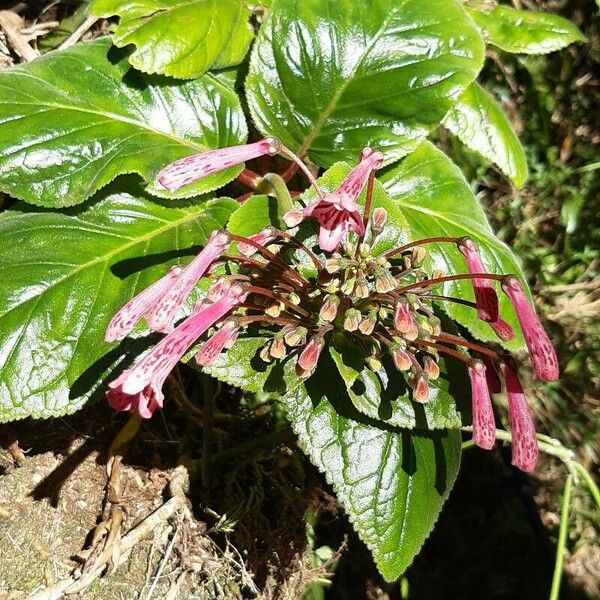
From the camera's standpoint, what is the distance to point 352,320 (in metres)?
0.95

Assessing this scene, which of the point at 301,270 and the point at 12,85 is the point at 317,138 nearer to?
the point at 301,270

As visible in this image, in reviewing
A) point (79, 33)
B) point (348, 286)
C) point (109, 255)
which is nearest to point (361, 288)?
point (348, 286)

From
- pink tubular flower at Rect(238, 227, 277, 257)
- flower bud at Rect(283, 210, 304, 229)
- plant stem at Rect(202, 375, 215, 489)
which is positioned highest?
flower bud at Rect(283, 210, 304, 229)

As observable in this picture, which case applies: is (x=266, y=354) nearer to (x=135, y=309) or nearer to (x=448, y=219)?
(x=135, y=309)

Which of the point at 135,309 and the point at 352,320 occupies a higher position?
the point at 135,309

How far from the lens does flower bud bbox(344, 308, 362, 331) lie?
95cm

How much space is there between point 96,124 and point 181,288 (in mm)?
481

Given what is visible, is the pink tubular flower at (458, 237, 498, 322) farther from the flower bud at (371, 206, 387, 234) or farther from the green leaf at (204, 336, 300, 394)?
the green leaf at (204, 336, 300, 394)

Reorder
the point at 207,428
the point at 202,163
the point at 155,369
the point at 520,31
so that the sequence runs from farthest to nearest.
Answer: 1. the point at 520,31
2. the point at 207,428
3. the point at 202,163
4. the point at 155,369

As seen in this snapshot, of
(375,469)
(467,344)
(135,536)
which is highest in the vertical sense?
(467,344)

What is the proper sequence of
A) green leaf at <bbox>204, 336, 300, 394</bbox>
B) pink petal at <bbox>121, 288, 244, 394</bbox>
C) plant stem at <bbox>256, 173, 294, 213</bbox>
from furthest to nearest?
1. plant stem at <bbox>256, 173, 294, 213</bbox>
2. green leaf at <bbox>204, 336, 300, 394</bbox>
3. pink petal at <bbox>121, 288, 244, 394</bbox>

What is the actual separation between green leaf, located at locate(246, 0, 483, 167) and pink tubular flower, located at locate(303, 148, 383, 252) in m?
0.38

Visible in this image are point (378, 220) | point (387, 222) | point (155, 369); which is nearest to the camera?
point (155, 369)

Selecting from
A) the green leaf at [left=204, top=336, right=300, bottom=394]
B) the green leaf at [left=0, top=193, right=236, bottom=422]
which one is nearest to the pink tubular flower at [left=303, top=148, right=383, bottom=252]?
the green leaf at [left=204, top=336, right=300, bottom=394]
